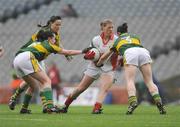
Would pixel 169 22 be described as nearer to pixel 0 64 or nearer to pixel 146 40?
pixel 146 40

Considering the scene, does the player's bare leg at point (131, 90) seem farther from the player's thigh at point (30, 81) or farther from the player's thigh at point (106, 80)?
the player's thigh at point (30, 81)

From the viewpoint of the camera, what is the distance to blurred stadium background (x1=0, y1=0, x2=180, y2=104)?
23.4m

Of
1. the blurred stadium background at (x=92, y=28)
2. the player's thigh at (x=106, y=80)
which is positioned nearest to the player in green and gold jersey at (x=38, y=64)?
the player's thigh at (x=106, y=80)

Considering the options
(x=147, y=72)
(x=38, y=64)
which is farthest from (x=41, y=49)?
(x=147, y=72)

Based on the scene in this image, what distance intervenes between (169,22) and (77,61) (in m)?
3.98

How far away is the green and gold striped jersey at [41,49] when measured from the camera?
37.5 feet

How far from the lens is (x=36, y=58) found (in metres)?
11.7

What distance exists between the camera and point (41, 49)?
454 inches

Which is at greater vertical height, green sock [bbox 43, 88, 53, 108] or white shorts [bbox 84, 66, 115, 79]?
white shorts [bbox 84, 66, 115, 79]

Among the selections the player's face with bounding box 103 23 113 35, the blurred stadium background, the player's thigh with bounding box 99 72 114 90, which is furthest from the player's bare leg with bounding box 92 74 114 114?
the blurred stadium background

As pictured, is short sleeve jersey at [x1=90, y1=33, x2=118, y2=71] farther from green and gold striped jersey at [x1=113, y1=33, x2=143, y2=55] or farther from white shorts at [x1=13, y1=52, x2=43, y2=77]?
white shorts at [x1=13, y1=52, x2=43, y2=77]

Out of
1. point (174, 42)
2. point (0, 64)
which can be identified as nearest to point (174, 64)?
point (174, 42)

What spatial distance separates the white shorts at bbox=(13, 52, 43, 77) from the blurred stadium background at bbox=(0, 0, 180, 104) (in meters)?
10.9

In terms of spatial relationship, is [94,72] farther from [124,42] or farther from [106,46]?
[124,42]
